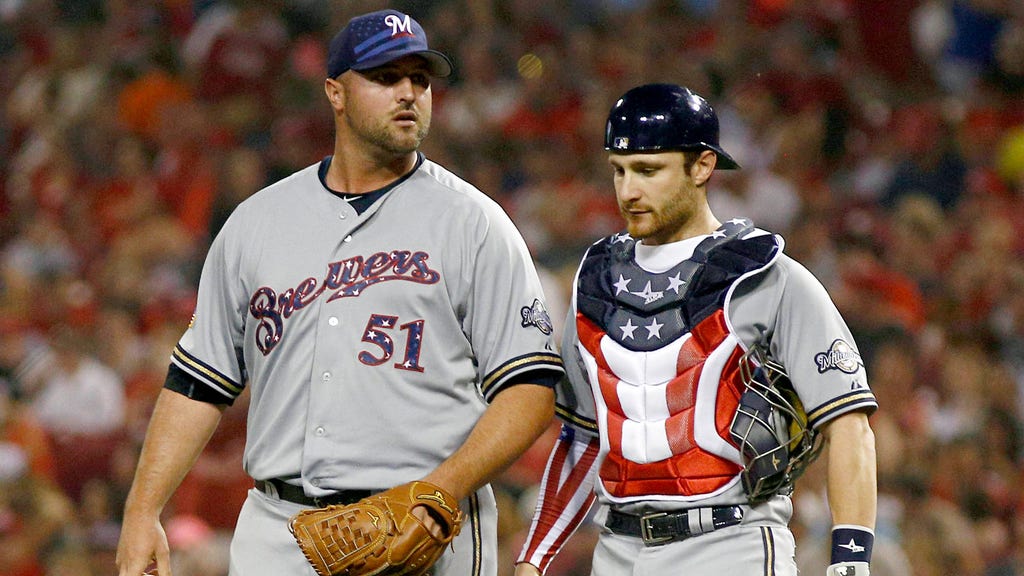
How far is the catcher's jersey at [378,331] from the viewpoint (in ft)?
10.8

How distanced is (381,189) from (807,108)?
18.6ft

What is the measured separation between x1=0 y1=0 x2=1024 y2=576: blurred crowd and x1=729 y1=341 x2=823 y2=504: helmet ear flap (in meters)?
2.79

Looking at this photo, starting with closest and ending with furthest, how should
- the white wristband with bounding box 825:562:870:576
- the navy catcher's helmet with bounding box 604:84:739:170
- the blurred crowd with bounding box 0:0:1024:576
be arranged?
the white wristband with bounding box 825:562:870:576 → the navy catcher's helmet with bounding box 604:84:739:170 → the blurred crowd with bounding box 0:0:1024:576

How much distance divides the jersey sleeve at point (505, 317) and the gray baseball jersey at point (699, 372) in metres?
0.12

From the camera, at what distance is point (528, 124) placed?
9.20 m

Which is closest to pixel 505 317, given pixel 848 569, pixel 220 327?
pixel 220 327

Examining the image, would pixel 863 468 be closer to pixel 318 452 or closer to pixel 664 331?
pixel 664 331

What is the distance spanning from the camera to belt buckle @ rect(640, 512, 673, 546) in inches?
124

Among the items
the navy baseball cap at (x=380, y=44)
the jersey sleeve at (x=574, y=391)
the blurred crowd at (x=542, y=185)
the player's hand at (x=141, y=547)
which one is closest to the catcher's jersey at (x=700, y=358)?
the jersey sleeve at (x=574, y=391)

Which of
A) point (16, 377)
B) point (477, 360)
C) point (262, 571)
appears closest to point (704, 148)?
point (477, 360)

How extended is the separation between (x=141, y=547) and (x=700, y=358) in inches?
53.3

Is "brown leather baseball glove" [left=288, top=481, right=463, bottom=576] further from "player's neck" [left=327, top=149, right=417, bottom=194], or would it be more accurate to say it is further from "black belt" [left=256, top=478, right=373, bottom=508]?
"player's neck" [left=327, top=149, right=417, bottom=194]

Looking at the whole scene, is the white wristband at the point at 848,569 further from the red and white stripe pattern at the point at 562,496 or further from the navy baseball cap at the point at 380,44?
the navy baseball cap at the point at 380,44

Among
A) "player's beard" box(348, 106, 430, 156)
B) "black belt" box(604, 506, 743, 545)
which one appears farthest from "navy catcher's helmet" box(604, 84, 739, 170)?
"black belt" box(604, 506, 743, 545)
